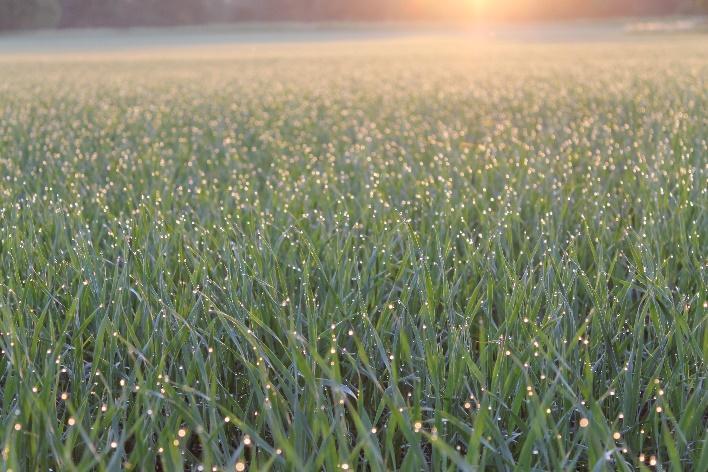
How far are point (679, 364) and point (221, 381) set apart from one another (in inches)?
38.2

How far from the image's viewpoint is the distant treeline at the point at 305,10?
205 ft

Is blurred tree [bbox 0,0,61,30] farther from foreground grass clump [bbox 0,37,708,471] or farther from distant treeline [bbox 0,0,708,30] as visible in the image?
foreground grass clump [bbox 0,37,708,471]

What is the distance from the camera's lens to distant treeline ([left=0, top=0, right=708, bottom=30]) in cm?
6259

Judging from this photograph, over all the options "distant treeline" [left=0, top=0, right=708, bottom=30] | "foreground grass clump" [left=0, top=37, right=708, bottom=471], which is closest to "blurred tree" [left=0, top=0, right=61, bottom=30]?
"distant treeline" [left=0, top=0, right=708, bottom=30]

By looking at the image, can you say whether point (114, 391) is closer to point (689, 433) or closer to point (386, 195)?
point (689, 433)

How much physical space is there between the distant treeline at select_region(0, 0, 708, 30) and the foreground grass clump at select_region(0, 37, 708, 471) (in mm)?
62185

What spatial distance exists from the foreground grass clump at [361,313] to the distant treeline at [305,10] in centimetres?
6219

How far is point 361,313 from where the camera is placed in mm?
1752

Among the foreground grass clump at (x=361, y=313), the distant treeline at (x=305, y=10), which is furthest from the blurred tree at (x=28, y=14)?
the foreground grass clump at (x=361, y=313)

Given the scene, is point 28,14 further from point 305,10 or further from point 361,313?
point 361,313

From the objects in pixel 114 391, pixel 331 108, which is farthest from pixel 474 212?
pixel 331 108

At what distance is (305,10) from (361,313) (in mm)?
67916

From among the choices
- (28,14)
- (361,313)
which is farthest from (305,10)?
(361,313)

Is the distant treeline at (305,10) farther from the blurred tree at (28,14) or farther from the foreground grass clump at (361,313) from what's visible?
the foreground grass clump at (361,313)
